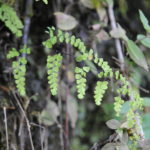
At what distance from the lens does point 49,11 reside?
166cm

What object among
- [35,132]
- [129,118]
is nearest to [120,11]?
[35,132]

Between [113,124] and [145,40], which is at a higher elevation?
[145,40]

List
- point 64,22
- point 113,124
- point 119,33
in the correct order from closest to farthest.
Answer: point 113,124
point 119,33
point 64,22

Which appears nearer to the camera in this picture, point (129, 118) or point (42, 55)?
point (129, 118)

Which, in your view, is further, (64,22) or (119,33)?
(64,22)

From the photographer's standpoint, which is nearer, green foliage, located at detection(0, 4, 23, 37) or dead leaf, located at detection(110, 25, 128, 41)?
green foliage, located at detection(0, 4, 23, 37)

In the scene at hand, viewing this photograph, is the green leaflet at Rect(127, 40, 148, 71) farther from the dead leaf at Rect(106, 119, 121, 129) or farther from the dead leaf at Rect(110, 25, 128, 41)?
the dead leaf at Rect(106, 119, 121, 129)

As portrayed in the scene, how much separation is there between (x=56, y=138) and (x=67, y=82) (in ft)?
1.29

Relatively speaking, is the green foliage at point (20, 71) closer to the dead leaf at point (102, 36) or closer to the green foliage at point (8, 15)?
the green foliage at point (8, 15)

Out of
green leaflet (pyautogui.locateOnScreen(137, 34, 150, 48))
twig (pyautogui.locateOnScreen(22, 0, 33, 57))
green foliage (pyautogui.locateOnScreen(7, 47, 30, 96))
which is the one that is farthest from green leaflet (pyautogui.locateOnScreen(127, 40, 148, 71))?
twig (pyautogui.locateOnScreen(22, 0, 33, 57))

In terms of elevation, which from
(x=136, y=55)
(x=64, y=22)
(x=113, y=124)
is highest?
(x=64, y=22)

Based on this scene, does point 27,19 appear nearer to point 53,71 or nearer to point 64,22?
point 64,22

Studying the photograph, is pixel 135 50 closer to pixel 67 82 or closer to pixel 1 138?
pixel 67 82

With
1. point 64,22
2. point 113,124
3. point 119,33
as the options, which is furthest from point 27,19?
point 113,124
